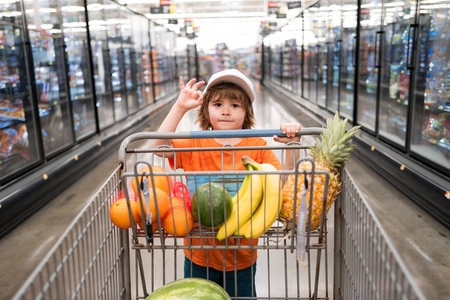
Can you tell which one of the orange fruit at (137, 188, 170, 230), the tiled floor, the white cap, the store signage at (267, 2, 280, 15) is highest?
the store signage at (267, 2, 280, 15)

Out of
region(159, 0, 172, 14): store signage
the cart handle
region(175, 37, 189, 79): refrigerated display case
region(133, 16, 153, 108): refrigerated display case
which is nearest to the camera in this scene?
the cart handle

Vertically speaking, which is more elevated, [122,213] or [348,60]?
[348,60]

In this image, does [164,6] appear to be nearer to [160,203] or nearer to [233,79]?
[233,79]

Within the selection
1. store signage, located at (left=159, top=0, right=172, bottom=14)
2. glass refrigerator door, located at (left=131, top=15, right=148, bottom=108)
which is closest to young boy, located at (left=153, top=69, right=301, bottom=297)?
glass refrigerator door, located at (left=131, top=15, right=148, bottom=108)

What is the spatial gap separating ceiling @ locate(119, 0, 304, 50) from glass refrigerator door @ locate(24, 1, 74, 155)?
506cm

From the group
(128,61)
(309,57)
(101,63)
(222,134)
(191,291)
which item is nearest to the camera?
(191,291)

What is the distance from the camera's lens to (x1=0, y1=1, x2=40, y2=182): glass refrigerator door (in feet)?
14.4

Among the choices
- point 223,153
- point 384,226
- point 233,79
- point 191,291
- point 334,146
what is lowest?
point 384,226

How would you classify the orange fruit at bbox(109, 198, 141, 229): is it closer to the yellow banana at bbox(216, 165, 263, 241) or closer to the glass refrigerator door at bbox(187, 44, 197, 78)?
the yellow banana at bbox(216, 165, 263, 241)

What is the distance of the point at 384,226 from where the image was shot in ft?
12.6

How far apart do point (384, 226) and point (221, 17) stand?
21.9 m

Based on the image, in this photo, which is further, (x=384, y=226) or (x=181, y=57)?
(x=181, y=57)

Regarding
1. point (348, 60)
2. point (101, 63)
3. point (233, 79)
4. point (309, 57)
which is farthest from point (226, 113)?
point (309, 57)

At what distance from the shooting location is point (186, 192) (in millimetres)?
1509
